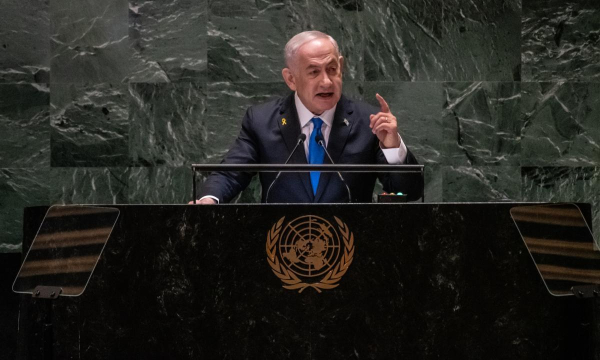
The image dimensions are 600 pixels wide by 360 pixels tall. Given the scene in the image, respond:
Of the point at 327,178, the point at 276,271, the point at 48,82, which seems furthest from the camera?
the point at 48,82

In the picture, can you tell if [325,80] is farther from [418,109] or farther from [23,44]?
[23,44]

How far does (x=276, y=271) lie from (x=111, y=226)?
54cm

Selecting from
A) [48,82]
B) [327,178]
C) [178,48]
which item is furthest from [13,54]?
[327,178]

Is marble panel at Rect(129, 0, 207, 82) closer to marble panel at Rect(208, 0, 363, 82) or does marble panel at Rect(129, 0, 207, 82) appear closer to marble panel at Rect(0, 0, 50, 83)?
marble panel at Rect(208, 0, 363, 82)

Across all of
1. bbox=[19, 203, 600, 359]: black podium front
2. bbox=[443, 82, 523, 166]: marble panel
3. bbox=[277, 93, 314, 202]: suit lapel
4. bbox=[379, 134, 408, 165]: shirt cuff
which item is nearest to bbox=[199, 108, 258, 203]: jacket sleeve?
bbox=[277, 93, 314, 202]: suit lapel

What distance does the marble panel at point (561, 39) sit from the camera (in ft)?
15.7

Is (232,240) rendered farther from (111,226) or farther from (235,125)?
(235,125)

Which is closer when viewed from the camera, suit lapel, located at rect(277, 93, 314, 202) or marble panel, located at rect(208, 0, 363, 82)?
suit lapel, located at rect(277, 93, 314, 202)

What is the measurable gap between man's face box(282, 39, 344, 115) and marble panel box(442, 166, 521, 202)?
1.38 meters

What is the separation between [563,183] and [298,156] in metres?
2.02

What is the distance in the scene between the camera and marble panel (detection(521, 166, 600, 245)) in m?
4.78

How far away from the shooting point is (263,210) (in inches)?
98.4

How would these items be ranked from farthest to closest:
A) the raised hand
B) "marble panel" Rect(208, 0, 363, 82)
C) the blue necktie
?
"marble panel" Rect(208, 0, 363, 82) → the blue necktie → the raised hand

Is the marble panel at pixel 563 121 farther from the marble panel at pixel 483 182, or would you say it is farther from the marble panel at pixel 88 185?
the marble panel at pixel 88 185
